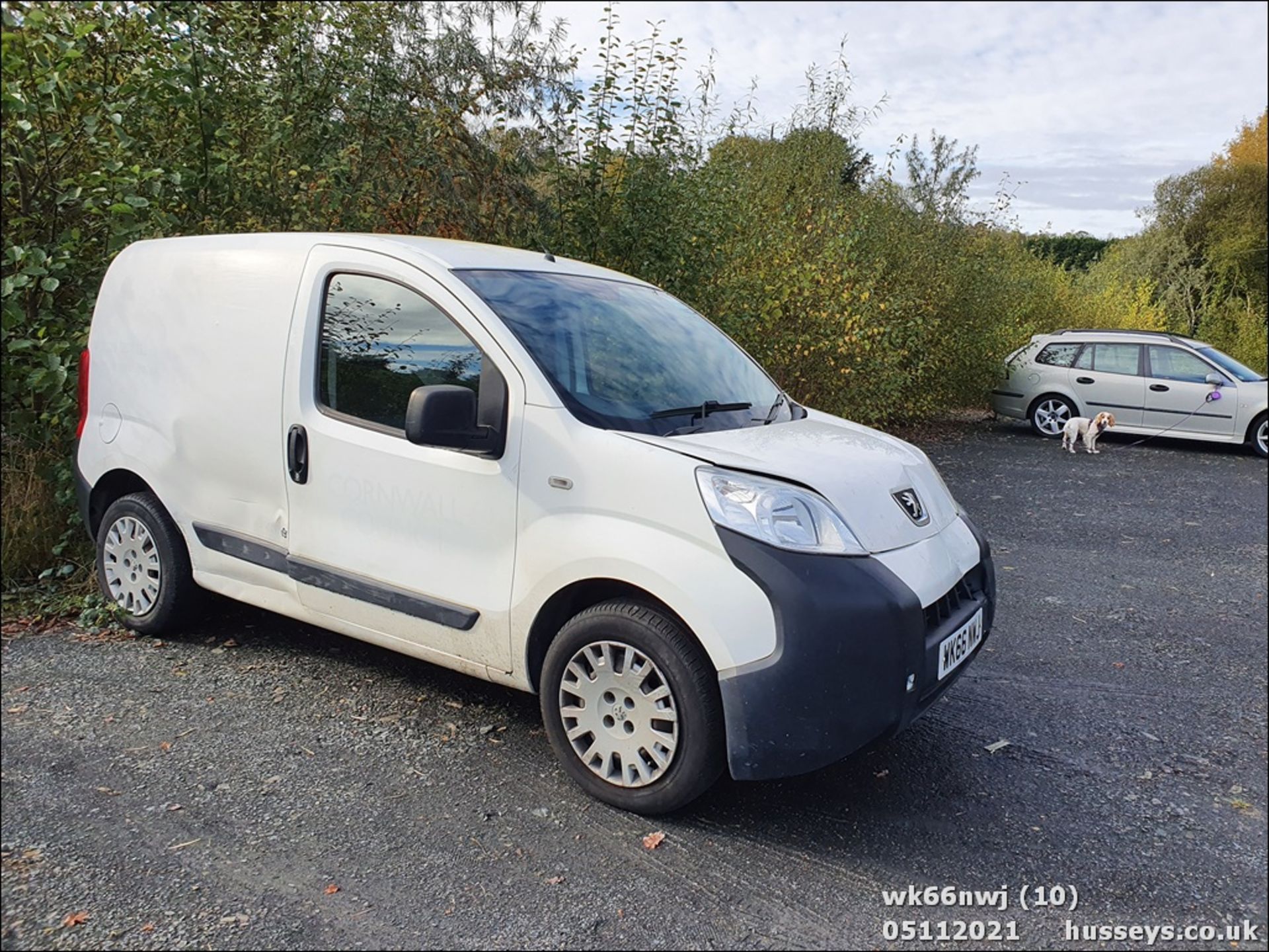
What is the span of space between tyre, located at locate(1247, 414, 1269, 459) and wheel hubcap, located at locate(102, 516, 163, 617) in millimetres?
13508

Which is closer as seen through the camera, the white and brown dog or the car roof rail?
the white and brown dog

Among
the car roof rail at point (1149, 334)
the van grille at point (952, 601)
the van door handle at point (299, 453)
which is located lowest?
the van grille at point (952, 601)

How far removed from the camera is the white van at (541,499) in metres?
2.91

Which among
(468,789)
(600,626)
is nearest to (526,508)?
(600,626)

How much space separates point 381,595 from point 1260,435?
43.3 ft

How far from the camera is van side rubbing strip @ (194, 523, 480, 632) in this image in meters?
3.46

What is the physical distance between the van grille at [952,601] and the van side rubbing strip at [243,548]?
8.17 ft

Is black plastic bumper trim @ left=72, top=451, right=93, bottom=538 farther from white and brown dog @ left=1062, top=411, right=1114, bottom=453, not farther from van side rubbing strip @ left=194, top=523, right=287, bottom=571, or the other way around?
white and brown dog @ left=1062, top=411, right=1114, bottom=453

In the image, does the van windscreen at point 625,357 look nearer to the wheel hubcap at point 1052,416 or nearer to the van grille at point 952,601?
the van grille at point 952,601

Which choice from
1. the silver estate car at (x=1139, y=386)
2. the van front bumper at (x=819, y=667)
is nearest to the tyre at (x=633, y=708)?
the van front bumper at (x=819, y=667)

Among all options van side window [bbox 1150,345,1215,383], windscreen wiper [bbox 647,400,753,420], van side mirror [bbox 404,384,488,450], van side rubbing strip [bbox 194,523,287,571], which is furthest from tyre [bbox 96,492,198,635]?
van side window [bbox 1150,345,1215,383]

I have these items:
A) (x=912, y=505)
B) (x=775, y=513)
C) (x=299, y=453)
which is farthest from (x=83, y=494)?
(x=912, y=505)

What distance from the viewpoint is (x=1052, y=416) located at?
14.6 meters

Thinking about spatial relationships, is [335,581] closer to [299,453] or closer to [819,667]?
[299,453]
